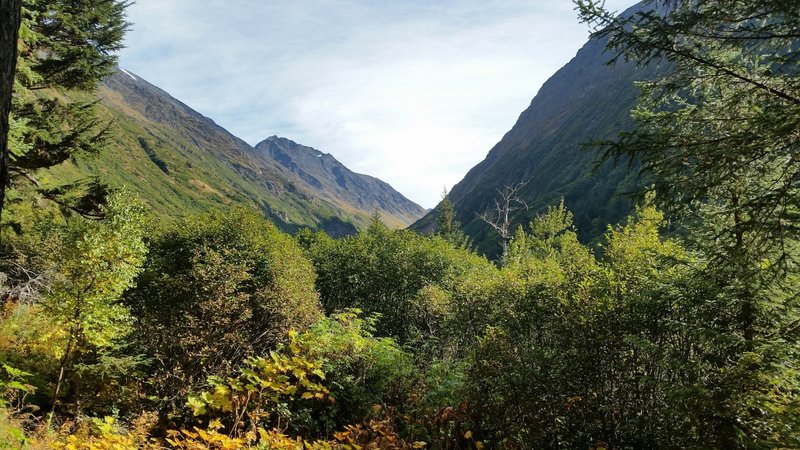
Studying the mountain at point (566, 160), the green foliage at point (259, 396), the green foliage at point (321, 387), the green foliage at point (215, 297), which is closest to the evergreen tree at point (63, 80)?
the green foliage at point (215, 297)

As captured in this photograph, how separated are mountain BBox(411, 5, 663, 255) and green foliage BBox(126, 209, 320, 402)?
4810 cm

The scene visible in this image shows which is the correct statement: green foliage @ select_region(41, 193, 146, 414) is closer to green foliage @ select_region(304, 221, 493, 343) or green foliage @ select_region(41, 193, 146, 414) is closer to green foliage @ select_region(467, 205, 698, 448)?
green foliage @ select_region(467, 205, 698, 448)

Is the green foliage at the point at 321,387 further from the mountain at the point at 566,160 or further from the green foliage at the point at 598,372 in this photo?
the mountain at the point at 566,160

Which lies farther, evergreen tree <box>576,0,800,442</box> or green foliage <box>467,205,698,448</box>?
green foliage <box>467,205,698,448</box>

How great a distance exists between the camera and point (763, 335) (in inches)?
201

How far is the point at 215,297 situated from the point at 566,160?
124 m

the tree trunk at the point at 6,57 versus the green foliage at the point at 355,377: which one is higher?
the tree trunk at the point at 6,57

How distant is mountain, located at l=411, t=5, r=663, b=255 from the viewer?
8738 cm

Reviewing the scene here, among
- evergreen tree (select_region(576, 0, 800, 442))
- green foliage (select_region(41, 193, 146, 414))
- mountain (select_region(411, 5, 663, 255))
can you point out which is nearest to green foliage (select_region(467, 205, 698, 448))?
evergreen tree (select_region(576, 0, 800, 442))

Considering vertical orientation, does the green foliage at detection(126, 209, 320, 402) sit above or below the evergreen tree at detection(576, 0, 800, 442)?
below

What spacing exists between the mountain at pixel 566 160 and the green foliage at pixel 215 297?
4810 centimetres

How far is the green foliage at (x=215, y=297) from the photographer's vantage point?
10461 millimetres

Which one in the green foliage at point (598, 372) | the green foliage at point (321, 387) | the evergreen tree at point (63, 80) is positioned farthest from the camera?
the evergreen tree at point (63, 80)

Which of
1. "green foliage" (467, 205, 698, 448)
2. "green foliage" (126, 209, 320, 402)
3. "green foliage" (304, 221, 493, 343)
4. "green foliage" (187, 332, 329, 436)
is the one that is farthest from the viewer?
"green foliage" (304, 221, 493, 343)
